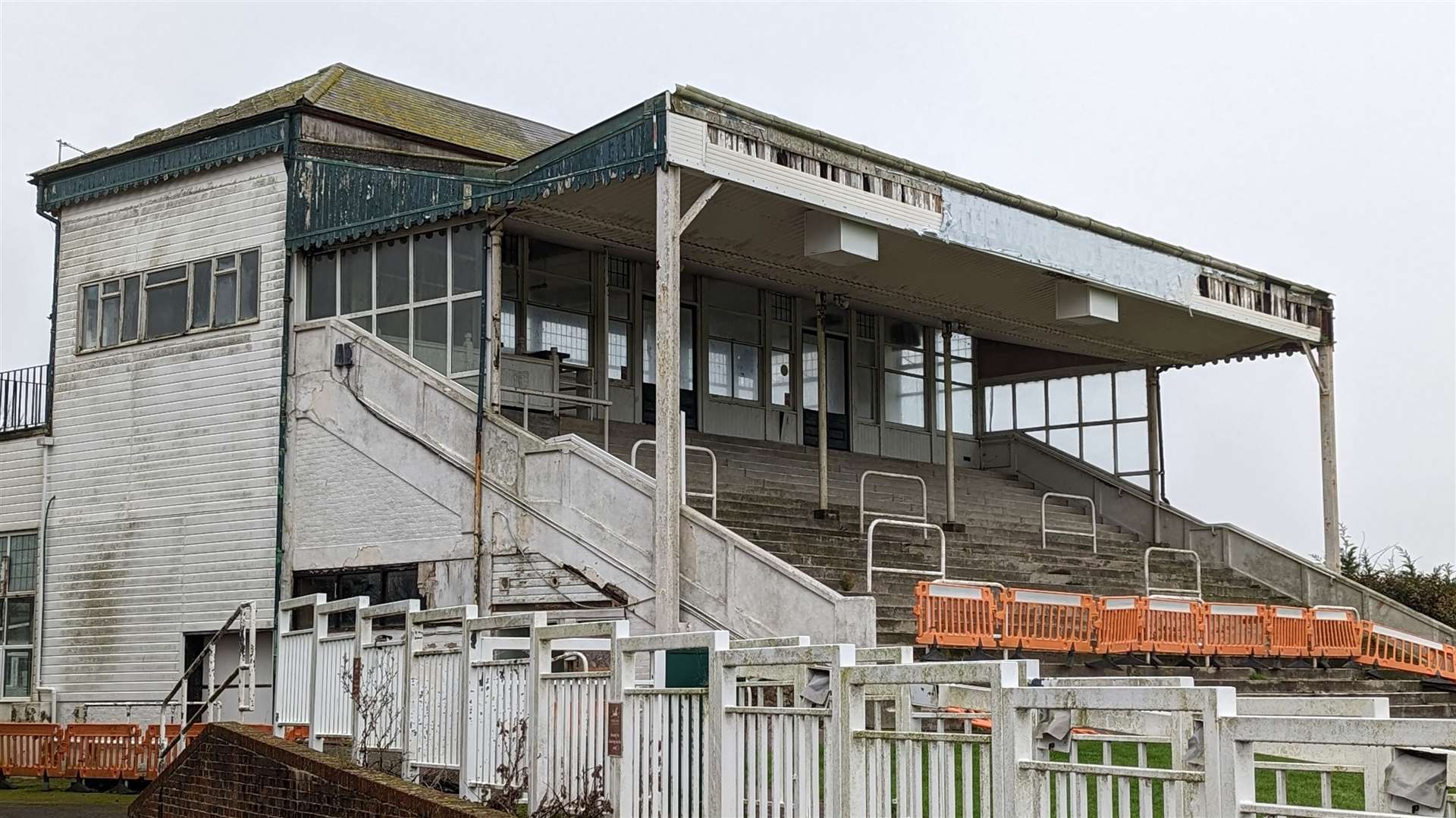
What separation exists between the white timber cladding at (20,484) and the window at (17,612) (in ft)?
0.69

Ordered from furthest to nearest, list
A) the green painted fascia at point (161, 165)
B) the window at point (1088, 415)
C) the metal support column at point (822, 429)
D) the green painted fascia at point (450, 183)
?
the window at point (1088, 415) < the green painted fascia at point (161, 165) < the metal support column at point (822, 429) < the green painted fascia at point (450, 183)

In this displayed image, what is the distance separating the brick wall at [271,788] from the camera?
12.0 meters

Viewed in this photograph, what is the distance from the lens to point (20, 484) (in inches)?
1003

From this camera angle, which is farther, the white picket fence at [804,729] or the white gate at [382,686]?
the white gate at [382,686]

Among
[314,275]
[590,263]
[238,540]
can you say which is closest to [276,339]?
[314,275]

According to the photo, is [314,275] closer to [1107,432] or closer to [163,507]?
[163,507]

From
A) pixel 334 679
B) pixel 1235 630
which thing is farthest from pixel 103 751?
pixel 1235 630

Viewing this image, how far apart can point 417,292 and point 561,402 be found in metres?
3.05

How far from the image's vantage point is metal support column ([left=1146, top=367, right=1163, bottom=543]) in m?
29.0

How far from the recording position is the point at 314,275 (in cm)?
2217

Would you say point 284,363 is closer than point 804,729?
No

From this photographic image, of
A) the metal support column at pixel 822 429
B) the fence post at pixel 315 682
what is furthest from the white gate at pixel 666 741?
the metal support column at pixel 822 429

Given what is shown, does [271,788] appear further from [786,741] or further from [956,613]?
[956,613]

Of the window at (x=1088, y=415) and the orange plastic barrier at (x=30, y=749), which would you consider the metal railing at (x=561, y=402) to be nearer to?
the orange plastic barrier at (x=30, y=749)
